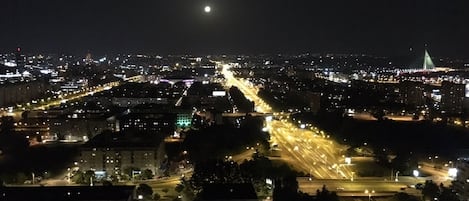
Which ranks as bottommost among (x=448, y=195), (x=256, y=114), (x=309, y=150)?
(x=448, y=195)

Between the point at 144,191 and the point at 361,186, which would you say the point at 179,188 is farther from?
the point at 361,186

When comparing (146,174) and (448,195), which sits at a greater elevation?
(146,174)

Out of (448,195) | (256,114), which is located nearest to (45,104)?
(256,114)

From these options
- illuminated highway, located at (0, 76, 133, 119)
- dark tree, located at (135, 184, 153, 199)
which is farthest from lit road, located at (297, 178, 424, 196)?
illuminated highway, located at (0, 76, 133, 119)

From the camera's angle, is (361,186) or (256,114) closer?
(361,186)

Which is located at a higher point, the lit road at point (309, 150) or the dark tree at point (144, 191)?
the lit road at point (309, 150)

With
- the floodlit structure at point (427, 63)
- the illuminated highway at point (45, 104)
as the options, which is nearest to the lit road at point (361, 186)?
the illuminated highway at point (45, 104)

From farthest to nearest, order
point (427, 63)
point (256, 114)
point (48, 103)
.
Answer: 1. point (427, 63)
2. point (48, 103)
3. point (256, 114)

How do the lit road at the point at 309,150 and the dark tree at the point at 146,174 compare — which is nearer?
the dark tree at the point at 146,174

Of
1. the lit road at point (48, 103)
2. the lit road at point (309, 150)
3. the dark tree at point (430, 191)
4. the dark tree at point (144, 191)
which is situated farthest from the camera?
the lit road at point (48, 103)

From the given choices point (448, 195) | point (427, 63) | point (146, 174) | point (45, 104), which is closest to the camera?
point (448, 195)

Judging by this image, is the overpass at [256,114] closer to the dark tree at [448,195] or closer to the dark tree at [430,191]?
the dark tree at [430,191]
